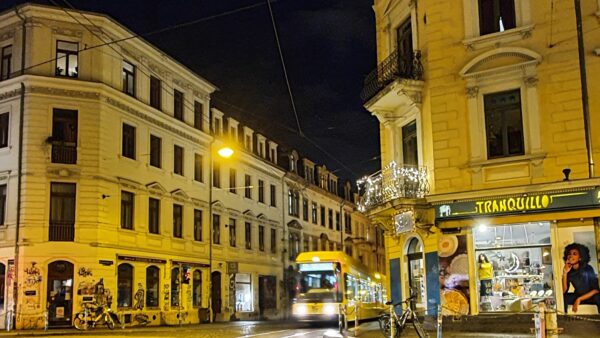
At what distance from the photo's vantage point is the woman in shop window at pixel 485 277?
1962 cm

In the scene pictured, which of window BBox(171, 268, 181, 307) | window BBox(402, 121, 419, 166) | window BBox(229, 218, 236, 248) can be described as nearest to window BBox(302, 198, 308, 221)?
window BBox(229, 218, 236, 248)

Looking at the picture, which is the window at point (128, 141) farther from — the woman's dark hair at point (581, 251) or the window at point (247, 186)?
the woman's dark hair at point (581, 251)

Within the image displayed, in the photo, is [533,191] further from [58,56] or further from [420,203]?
[58,56]

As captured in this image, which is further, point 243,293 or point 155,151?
point 243,293

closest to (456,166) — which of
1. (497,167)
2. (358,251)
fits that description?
(497,167)

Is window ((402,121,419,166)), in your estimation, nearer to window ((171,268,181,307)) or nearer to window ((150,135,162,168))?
window ((150,135,162,168))

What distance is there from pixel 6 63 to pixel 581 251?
25.6 metres

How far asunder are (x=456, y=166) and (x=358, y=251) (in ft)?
161

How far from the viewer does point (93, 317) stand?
30.3 m

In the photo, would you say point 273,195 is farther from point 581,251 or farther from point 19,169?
point 581,251

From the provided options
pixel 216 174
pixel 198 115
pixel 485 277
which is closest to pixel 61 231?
pixel 198 115

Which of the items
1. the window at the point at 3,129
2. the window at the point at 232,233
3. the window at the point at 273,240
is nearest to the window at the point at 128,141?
the window at the point at 3,129

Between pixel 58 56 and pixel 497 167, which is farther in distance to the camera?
pixel 58 56

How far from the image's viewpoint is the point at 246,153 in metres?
45.7
